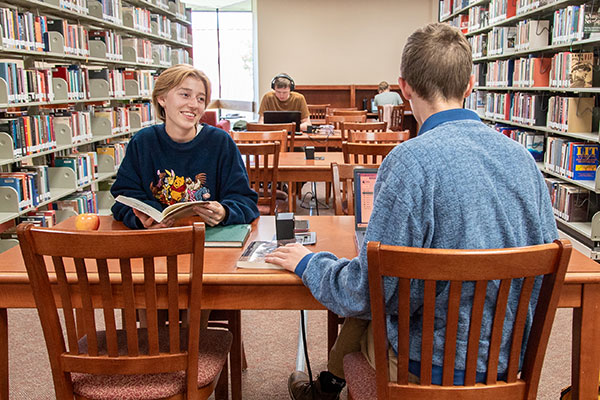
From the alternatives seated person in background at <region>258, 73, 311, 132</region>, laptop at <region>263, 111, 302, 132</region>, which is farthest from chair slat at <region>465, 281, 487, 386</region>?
seated person in background at <region>258, 73, 311, 132</region>

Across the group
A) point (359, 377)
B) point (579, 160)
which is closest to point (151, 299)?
point (359, 377)

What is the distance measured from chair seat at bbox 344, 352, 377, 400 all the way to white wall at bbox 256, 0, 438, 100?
9.36 m

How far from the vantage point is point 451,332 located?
116 cm

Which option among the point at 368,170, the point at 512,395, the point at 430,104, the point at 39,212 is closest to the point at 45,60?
the point at 39,212

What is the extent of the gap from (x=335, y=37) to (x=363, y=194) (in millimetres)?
9024

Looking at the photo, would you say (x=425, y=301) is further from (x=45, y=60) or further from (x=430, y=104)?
(x=45, y=60)

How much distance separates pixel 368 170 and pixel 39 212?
3.05 metres

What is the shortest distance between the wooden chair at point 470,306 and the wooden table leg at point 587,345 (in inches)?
11.9

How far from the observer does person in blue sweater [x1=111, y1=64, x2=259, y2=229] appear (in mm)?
2143

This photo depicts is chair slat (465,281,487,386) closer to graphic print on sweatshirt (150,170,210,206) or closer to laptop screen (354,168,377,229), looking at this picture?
laptop screen (354,168,377,229)

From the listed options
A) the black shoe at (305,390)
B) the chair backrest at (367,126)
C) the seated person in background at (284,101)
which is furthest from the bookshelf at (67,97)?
the black shoe at (305,390)

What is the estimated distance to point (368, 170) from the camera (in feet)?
6.32

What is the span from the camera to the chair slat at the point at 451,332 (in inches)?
43.9

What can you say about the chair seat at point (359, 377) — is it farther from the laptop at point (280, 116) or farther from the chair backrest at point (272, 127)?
the laptop at point (280, 116)
